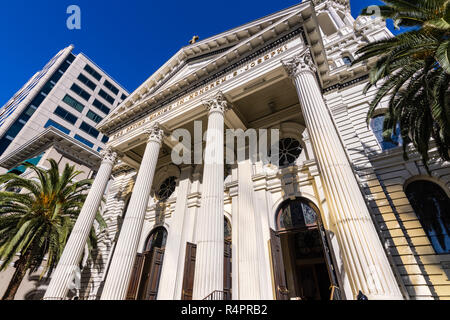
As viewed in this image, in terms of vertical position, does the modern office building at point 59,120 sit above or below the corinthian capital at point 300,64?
above

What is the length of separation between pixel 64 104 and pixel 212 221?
34700 mm

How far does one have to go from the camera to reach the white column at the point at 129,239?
8.27m

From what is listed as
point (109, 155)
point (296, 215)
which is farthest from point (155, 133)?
point (296, 215)

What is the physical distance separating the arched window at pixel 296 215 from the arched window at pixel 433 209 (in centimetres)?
355

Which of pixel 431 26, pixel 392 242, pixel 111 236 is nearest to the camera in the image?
pixel 431 26

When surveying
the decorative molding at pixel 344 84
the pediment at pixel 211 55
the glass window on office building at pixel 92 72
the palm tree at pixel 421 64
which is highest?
the glass window on office building at pixel 92 72

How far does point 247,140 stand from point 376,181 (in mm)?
6872

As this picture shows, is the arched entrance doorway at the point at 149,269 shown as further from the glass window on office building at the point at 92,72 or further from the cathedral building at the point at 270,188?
the glass window on office building at the point at 92,72

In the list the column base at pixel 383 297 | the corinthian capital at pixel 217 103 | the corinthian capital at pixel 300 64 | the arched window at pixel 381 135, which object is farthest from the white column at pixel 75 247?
the arched window at pixel 381 135

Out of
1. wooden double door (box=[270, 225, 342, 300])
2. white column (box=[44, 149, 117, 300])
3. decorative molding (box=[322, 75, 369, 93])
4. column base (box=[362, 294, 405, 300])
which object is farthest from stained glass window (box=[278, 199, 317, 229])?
white column (box=[44, 149, 117, 300])

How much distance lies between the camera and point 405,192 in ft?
27.7

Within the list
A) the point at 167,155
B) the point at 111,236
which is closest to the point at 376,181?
the point at 167,155

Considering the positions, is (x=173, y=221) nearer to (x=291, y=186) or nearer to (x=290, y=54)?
(x=291, y=186)

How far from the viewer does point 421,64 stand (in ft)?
22.1
